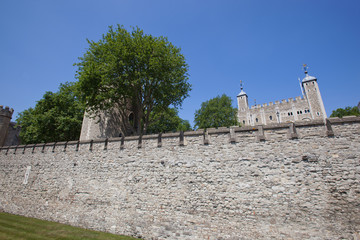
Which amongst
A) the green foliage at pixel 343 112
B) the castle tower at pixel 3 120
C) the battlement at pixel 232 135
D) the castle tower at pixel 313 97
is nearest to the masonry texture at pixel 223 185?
the battlement at pixel 232 135

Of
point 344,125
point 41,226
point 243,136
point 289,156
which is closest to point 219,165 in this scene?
point 243,136

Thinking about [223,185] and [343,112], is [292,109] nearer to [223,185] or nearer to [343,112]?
[343,112]

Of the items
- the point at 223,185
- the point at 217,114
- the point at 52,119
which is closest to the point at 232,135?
the point at 223,185

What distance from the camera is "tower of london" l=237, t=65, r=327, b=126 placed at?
49.5 meters

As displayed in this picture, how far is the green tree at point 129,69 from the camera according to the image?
1470cm

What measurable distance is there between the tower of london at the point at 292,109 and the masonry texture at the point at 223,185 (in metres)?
40.0

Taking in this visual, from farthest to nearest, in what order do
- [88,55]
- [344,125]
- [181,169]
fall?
[88,55] < [181,169] < [344,125]

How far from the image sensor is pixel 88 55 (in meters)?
16.5

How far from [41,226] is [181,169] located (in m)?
8.71

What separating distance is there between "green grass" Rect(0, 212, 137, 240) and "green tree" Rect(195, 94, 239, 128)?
2385 cm

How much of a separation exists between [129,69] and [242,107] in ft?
175

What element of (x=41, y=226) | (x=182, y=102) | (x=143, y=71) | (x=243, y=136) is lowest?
(x=41, y=226)

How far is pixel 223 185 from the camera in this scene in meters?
7.55

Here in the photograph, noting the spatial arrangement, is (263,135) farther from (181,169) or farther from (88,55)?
(88,55)
